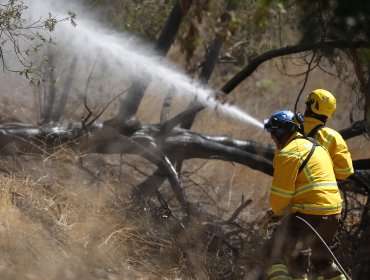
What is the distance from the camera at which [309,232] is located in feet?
18.1

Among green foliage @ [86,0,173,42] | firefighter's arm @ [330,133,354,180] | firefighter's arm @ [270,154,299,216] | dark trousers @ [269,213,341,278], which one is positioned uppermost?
green foliage @ [86,0,173,42]

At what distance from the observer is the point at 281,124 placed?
18.3 ft

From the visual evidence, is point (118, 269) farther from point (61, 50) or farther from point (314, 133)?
point (61, 50)

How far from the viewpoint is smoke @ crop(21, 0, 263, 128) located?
813 centimetres

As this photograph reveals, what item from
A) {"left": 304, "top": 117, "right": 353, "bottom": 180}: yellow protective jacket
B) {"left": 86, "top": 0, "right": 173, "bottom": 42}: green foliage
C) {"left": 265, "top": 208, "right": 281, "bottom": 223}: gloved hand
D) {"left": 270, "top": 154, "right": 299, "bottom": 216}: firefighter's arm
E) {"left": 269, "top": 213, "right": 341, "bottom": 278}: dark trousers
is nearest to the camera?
{"left": 270, "top": 154, "right": 299, "bottom": 216}: firefighter's arm

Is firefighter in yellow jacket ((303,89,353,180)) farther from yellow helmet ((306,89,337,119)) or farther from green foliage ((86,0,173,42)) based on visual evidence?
green foliage ((86,0,173,42))

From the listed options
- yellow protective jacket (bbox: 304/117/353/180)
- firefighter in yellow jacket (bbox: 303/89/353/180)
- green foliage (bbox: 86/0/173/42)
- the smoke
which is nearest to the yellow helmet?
firefighter in yellow jacket (bbox: 303/89/353/180)

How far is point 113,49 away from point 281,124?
12.4 feet

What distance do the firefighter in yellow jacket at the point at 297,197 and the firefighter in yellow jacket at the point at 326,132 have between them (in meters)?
0.36

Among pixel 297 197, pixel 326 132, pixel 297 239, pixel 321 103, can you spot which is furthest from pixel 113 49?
pixel 297 239

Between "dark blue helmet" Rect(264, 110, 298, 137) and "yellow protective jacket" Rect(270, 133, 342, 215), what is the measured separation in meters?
0.08

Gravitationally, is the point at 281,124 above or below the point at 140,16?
below

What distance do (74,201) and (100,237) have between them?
61 centimetres

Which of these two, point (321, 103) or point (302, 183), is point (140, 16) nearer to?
point (321, 103)
